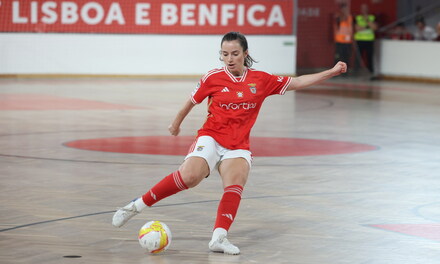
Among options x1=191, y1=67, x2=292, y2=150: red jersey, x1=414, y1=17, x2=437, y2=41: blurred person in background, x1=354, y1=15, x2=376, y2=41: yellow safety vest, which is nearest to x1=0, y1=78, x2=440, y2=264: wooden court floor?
x1=191, y1=67, x2=292, y2=150: red jersey

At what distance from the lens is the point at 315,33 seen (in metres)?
30.6

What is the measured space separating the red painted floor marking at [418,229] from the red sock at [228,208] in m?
1.45

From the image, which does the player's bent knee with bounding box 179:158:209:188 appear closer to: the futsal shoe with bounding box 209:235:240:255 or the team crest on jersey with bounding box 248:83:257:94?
the futsal shoe with bounding box 209:235:240:255

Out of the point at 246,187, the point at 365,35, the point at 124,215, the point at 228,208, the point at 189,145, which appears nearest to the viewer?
the point at 228,208

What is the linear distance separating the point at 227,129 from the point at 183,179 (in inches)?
21.1

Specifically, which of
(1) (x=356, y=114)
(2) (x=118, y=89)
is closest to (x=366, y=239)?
(1) (x=356, y=114)

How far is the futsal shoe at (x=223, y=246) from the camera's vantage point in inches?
241

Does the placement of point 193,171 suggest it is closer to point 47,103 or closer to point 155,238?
point 155,238

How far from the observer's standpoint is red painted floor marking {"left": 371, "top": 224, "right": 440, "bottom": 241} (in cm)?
688

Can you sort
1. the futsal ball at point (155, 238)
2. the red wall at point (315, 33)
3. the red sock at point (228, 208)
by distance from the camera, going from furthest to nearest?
1. the red wall at point (315, 33)
2. the red sock at point (228, 208)
3. the futsal ball at point (155, 238)

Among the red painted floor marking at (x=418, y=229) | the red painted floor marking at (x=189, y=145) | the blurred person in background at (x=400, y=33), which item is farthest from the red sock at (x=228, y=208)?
the blurred person in background at (x=400, y=33)

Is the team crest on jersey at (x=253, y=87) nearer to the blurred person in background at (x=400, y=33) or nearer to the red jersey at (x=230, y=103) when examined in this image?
the red jersey at (x=230, y=103)

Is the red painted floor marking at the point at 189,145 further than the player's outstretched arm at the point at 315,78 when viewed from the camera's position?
Yes

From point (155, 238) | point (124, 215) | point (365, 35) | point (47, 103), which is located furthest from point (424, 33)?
point (155, 238)
